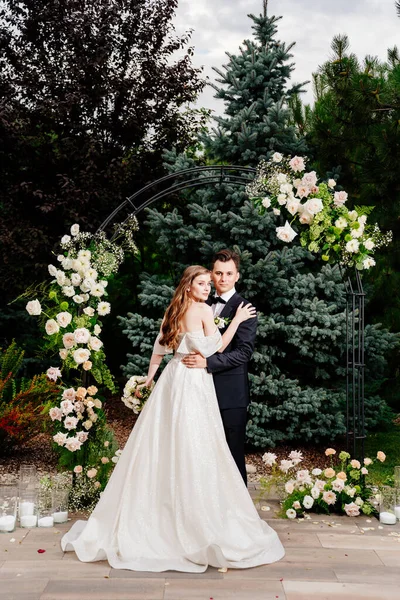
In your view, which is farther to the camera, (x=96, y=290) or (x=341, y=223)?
(x=96, y=290)

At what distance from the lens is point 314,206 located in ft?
16.1

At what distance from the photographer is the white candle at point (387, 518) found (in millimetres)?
4875

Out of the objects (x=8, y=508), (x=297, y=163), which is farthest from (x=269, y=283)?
(x=8, y=508)

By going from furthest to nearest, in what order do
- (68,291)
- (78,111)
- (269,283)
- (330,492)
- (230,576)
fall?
(78,111), (269,283), (68,291), (330,492), (230,576)

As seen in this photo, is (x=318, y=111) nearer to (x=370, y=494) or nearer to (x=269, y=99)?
(x=269, y=99)

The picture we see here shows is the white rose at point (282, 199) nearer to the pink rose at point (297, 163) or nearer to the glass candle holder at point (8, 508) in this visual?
the pink rose at point (297, 163)

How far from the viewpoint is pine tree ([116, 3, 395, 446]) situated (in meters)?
6.66

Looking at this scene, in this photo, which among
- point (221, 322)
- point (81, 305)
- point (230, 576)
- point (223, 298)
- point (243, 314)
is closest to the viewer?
point (230, 576)

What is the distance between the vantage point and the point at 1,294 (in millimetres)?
8859

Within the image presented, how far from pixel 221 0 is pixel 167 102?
4.79ft

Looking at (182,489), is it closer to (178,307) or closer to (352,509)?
(178,307)

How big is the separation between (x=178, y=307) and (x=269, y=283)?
2.70 m

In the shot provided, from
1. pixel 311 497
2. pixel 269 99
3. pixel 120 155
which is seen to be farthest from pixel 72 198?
pixel 311 497

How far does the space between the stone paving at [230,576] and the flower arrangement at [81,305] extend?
1.32 metres
